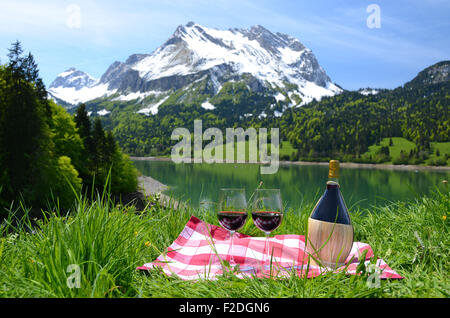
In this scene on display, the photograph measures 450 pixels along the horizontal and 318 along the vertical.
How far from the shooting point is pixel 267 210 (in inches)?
90.0

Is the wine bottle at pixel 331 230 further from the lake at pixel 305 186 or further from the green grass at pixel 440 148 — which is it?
the green grass at pixel 440 148

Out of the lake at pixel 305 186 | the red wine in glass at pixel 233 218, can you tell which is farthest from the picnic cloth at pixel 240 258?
the lake at pixel 305 186

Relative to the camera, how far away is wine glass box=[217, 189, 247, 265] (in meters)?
2.32

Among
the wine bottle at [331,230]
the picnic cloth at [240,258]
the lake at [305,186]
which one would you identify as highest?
the wine bottle at [331,230]

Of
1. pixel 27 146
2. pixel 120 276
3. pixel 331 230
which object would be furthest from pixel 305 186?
pixel 120 276

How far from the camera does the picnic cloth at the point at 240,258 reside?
1.95 m

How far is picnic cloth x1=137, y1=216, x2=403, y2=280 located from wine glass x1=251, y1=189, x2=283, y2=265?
5.7 inches

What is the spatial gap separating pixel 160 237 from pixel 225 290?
136 cm

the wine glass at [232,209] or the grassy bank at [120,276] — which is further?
the wine glass at [232,209]

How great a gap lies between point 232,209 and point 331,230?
2.13ft

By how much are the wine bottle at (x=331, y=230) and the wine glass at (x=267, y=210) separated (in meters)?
0.23

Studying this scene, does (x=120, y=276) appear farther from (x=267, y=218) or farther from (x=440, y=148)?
(x=440, y=148)

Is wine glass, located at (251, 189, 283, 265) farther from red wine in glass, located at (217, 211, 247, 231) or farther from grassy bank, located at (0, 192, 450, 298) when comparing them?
grassy bank, located at (0, 192, 450, 298)
